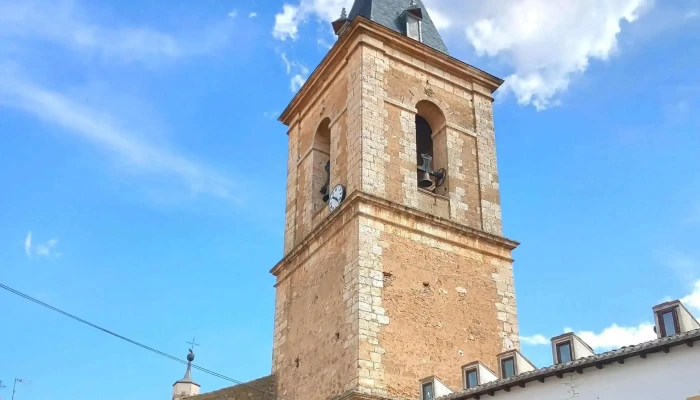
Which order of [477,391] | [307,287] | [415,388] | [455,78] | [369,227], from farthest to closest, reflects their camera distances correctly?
[455,78] → [307,287] → [369,227] → [415,388] → [477,391]

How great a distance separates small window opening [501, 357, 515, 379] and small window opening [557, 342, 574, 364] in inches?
41.7

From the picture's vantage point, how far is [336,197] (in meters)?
17.6

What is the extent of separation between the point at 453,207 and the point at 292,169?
4.81 m

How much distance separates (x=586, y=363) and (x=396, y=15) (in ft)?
39.7

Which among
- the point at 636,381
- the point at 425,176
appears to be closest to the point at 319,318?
the point at 425,176

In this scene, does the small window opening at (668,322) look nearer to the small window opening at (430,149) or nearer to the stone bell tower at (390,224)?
the stone bell tower at (390,224)

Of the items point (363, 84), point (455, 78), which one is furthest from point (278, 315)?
point (455, 78)

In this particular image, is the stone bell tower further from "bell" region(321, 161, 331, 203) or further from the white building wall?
the white building wall

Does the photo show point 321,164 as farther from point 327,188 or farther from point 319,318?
point 319,318

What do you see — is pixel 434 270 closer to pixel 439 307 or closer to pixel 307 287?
pixel 439 307

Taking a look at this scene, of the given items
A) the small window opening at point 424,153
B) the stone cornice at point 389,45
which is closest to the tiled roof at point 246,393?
the small window opening at point 424,153

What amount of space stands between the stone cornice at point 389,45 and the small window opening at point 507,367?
8529mm

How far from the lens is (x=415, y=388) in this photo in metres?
15.2

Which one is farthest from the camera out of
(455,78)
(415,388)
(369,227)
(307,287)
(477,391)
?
Result: (455,78)
